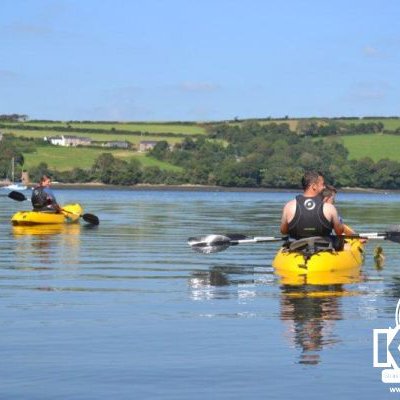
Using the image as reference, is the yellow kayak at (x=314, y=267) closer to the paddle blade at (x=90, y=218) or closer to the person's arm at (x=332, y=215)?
the person's arm at (x=332, y=215)

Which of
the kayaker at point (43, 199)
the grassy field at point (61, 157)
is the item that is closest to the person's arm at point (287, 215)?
the kayaker at point (43, 199)

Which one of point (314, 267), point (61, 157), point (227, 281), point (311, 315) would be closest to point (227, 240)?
point (227, 281)

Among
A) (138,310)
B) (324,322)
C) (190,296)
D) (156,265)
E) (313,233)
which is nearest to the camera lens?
(324,322)

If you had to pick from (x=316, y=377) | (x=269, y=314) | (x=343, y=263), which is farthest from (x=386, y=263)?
(x=316, y=377)

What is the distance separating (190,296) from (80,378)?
278 inches

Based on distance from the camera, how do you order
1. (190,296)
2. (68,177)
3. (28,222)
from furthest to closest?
(68,177) → (28,222) → (190,296)

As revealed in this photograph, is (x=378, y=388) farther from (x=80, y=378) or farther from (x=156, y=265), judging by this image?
(x=156, y=265)

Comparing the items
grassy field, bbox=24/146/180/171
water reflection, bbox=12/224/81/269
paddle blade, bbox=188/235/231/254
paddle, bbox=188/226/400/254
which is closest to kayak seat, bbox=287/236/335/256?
paddle, bbox=188/226/400/254

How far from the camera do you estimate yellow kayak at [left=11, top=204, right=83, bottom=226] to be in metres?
42.0

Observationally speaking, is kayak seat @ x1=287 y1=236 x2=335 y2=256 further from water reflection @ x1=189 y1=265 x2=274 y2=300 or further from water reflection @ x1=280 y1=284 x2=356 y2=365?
water reflection @ x1=280 y1=284 x2=356 y2=365

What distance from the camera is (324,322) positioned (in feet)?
51.8

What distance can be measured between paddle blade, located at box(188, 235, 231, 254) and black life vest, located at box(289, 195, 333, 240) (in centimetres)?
360

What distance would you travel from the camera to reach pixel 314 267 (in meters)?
21.7

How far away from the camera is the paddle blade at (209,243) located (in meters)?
25.4
